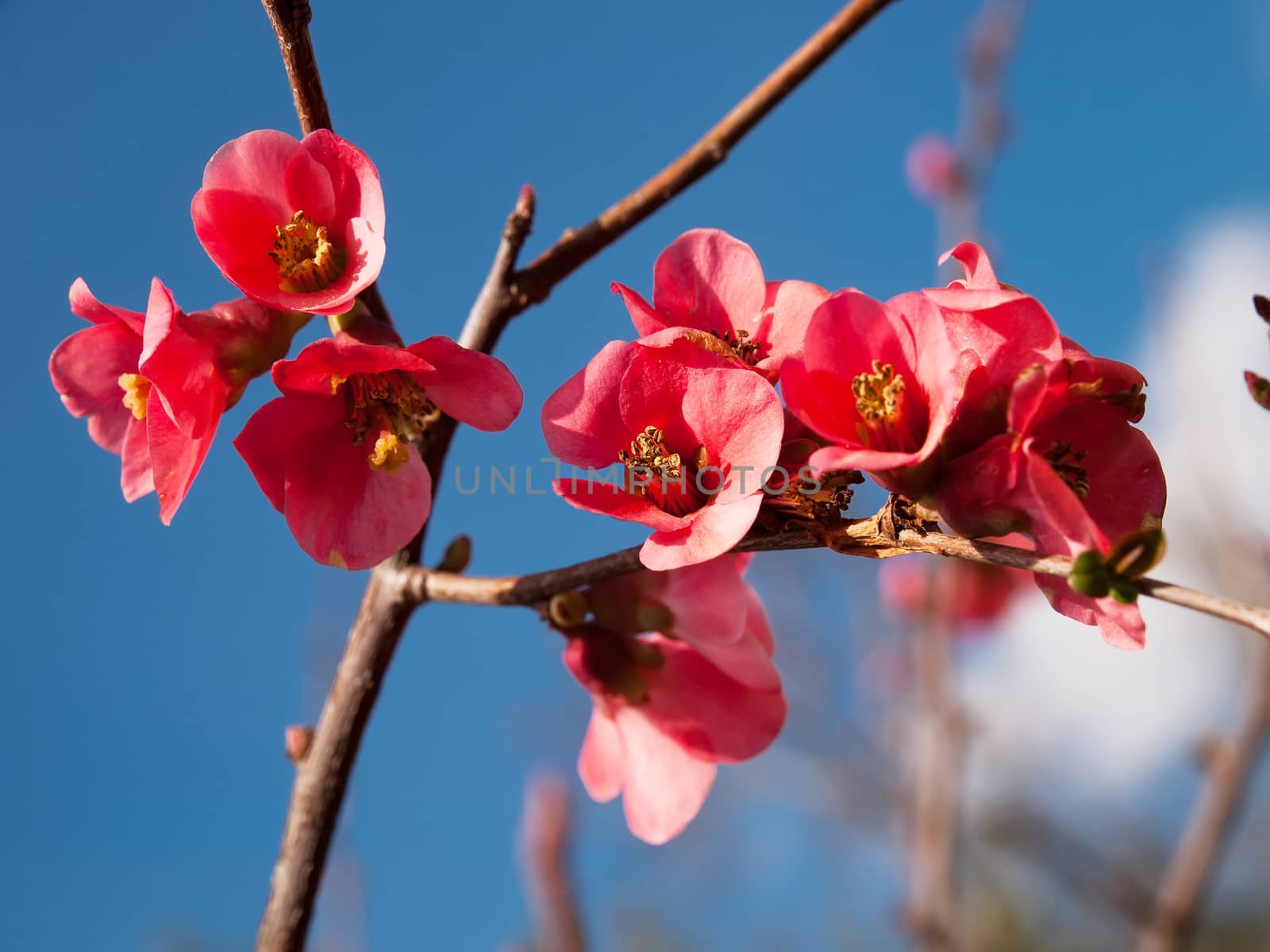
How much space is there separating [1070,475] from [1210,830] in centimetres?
190

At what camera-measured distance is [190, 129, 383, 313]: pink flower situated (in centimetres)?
118

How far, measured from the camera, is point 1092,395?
3.16 ft

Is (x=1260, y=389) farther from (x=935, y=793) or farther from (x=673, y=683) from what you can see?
(x=935, y=793)

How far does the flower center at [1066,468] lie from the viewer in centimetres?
100

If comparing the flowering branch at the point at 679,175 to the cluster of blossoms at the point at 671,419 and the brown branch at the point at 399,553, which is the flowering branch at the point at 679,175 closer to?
the brown branch at the point at 399,553

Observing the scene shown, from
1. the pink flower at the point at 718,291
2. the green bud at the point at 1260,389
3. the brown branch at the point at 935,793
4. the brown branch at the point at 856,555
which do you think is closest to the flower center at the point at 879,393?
the brown branch at the point at 856,555

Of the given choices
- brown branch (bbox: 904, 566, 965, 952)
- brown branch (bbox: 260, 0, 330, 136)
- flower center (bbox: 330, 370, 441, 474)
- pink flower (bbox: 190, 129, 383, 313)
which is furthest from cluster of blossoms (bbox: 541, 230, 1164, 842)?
brown branch (bbox: 904, 566, 965, 952)

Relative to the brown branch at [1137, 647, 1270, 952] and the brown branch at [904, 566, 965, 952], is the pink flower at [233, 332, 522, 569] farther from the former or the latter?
the brown branch at [904, 566, 965, 952]

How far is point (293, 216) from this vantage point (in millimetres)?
1254

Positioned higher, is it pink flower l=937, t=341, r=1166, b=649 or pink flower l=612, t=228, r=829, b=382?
pink flower l=612, t=228, r=829, b=382

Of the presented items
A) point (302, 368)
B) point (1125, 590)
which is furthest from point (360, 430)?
point (1125, 590)

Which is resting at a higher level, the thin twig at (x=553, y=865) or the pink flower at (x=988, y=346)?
the pink flower at (x=988, y=346)

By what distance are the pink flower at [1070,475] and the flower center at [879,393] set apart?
8cm

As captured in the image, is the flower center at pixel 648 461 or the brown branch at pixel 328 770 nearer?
the flower center at pixel 648 461
